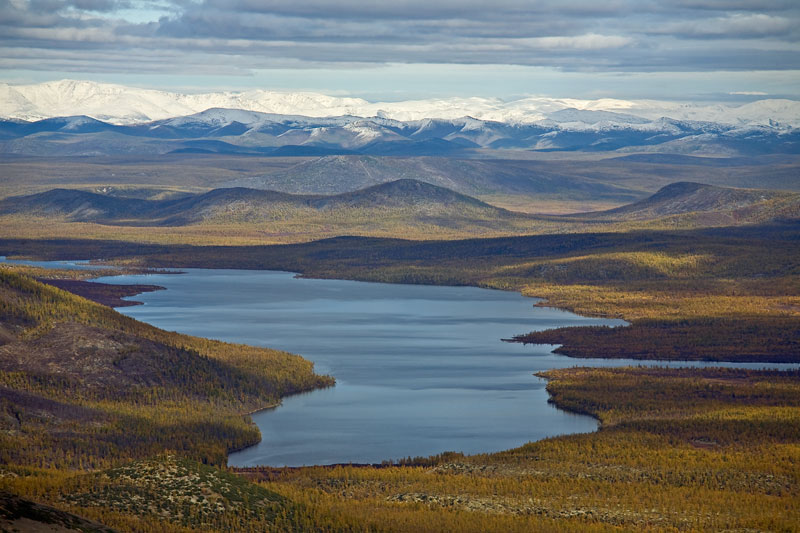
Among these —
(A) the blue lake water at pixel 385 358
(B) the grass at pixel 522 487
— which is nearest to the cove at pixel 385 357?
(A) the blue lake water at pixel 385 358

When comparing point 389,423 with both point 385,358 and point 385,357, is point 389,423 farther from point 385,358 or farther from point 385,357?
point 385,357

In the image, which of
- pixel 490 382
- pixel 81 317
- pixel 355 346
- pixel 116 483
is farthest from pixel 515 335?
pixel 116 483

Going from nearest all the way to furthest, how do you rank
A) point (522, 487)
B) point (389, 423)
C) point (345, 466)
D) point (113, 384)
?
1. point (522, 487)
2. point (345, 466)
3. point (389, 423)
4. point (113, 384)

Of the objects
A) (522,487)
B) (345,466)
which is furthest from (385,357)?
(522,487)

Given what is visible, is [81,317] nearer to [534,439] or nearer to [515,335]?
[534,439]

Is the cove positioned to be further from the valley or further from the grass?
the grass

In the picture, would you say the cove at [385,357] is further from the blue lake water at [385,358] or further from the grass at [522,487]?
the grass at [522,487]
